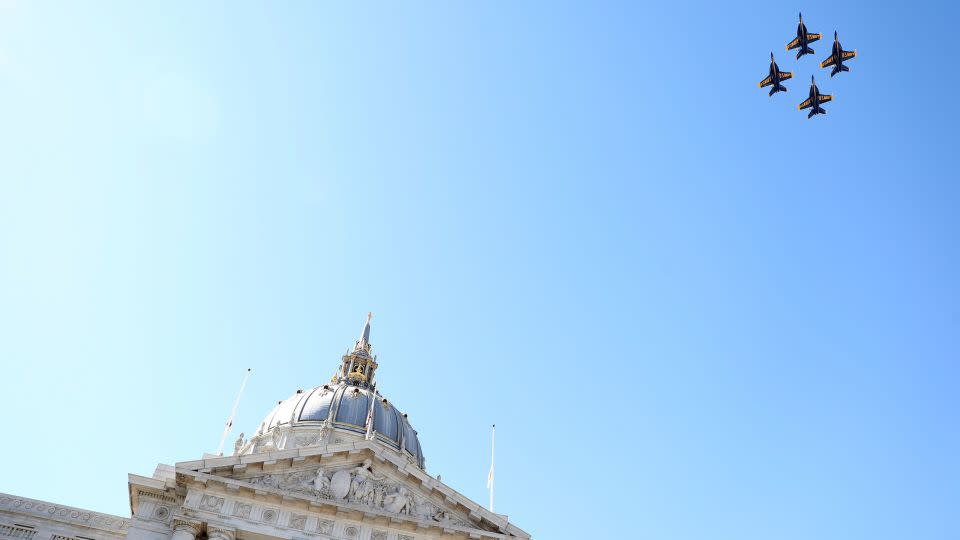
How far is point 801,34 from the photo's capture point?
4388 cm

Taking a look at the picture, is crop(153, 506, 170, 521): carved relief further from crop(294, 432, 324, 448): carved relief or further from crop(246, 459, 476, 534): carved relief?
crop(294, 432, 324, 448): carved relief

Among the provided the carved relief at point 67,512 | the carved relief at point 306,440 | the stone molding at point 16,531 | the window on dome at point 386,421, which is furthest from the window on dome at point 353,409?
the stone molding at point 16,531

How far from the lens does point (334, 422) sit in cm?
6206

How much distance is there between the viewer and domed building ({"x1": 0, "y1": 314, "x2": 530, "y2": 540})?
32438mm

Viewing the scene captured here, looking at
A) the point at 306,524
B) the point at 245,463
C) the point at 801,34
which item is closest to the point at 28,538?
the point at 245,463

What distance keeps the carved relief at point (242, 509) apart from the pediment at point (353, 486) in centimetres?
39

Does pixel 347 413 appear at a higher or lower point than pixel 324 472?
higher

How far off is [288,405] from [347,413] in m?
6.06

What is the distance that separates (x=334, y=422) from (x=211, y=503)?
29.5 meters

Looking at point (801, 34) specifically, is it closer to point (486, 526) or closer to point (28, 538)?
point (486, 526)

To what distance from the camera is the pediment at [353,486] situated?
33125mm

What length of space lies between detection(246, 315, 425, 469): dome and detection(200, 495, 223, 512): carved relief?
25138 mm

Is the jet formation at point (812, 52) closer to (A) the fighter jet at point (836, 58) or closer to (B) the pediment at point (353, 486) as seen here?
(A) the fighter jet at point (836, 58)

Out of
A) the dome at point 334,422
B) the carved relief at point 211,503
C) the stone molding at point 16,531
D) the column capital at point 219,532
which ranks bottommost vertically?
the stone molding at point 16,531
